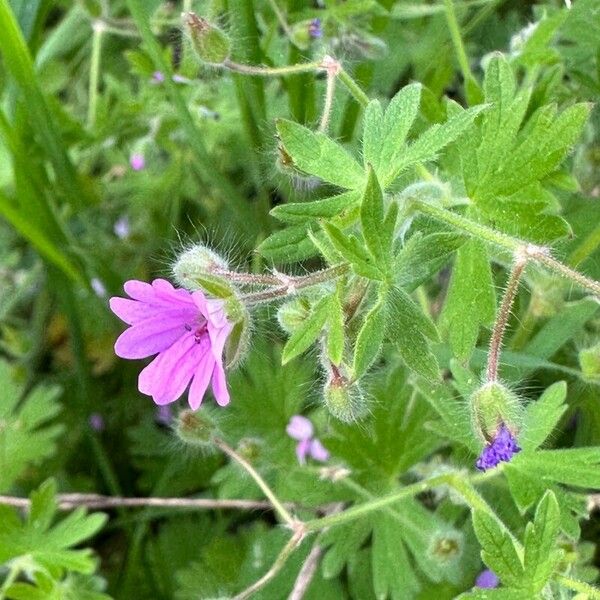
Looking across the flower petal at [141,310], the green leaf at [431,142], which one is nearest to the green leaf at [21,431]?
the flower petal at [141,310]

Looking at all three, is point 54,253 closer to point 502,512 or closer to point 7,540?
point 7,540

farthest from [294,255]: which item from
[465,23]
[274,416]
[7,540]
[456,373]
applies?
[465,23]

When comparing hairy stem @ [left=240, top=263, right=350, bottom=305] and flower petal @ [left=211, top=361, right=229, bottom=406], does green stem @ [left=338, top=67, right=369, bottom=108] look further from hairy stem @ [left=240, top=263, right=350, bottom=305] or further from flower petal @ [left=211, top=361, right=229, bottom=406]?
flower petal @ [left=211, top=361, right=229, bottom=406]

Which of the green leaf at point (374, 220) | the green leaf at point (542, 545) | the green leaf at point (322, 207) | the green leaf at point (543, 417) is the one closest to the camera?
the green leaf at point (374, 220)

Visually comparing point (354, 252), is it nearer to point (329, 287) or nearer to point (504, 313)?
point (329, 287)

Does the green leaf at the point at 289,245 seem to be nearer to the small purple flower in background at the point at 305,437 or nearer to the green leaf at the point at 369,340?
the green leaf at the point at 369,340

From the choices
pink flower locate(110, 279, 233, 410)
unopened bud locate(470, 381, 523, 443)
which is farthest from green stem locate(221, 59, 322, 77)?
unopened bud locate(470, 381, 523, 443)

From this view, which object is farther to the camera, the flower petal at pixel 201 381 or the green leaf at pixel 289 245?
the green leaf at pixel 289 245
